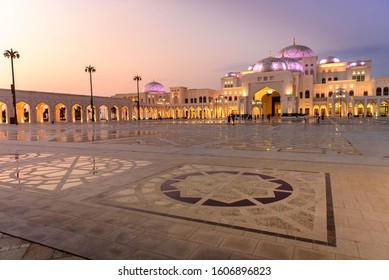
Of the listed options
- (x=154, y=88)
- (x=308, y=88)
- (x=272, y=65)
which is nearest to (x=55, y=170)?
(x=272, y=65)

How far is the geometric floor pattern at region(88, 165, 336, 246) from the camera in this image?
12.4 feet

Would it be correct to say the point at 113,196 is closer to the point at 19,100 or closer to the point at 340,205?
the point at 340,205

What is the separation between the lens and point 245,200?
4816mm

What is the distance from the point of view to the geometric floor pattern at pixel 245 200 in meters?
3.78

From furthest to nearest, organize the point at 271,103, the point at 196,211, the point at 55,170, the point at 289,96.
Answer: the point at 271,103 < the point at 289,96 < the point at 55,170 < the point at 196,211

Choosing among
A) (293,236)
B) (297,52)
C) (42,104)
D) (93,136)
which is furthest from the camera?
(297,52)

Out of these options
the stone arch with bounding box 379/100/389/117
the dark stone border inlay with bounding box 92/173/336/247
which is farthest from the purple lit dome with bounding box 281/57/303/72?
the dark stone border inlay with bounding box 92/173/336/247

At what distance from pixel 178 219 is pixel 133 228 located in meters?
0.66

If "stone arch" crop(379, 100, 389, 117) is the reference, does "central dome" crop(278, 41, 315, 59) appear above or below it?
above

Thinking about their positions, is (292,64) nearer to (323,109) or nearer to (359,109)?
(323,109)

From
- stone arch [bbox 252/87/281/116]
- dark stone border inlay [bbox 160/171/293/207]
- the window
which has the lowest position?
dark stone border inlay [bbox 160/171/293/207]

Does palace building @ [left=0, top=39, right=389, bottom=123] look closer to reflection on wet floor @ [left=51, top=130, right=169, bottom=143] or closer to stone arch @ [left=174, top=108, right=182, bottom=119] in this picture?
stone arch @ [left=174, top=108, right=182, bottom=119]

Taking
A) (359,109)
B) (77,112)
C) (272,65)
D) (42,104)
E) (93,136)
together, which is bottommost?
(93,136)

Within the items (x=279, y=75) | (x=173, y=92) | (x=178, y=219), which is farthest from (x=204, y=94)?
(x=178, y=219)
